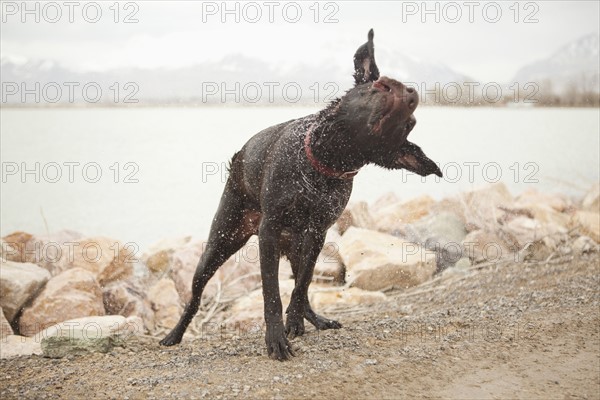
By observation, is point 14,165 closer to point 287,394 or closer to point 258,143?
point 258,143

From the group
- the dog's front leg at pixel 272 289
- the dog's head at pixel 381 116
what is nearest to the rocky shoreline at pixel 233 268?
the dog's front leg at pixel 272 289

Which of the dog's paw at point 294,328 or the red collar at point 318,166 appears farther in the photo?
the dog's paw at point 294,328

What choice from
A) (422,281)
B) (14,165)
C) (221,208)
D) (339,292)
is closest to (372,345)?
(221,208)

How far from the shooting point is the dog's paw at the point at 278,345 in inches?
165

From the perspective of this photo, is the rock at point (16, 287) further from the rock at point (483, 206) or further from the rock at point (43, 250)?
A: the rock at point (483, 206)

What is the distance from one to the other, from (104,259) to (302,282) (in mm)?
4061

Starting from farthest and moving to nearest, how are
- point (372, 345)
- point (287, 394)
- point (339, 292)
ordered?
point (339, 292) → point (372, 345) → point (287, 394)

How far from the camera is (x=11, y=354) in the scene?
542cm

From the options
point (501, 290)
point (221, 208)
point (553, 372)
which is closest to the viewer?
point (553, 372)

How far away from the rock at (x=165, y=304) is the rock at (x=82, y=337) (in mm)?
2044

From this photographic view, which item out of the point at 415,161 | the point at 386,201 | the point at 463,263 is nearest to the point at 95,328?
the point at 415,161

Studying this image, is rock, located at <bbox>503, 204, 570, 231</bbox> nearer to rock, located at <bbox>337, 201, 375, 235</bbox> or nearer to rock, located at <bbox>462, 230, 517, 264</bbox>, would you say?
rock, located at <bbox>462, 230, 517, 264</bbox>

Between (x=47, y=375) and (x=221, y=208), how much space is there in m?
1.73

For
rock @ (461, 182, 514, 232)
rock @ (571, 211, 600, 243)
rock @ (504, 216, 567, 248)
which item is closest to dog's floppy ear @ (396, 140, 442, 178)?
rock @ (504, 216, 567, 248)
